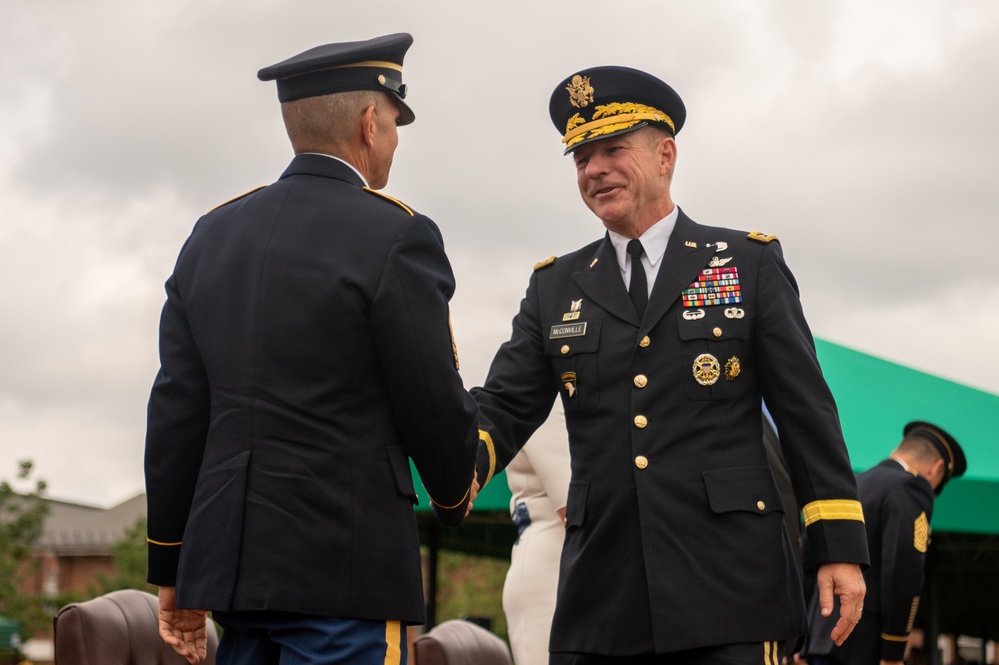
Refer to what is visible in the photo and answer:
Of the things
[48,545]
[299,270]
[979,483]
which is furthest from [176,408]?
[48,545]

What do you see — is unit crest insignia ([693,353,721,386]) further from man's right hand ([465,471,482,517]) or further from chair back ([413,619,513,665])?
chair back ([413,619,513,665])

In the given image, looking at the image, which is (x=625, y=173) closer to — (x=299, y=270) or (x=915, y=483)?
(x=299, y=270)

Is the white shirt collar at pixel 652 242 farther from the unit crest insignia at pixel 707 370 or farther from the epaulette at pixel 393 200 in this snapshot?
the epaulette at pixel 393 200

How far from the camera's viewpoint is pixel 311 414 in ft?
8.08

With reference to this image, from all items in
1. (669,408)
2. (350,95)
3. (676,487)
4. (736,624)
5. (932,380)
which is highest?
(932,380)

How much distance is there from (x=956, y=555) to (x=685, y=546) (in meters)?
13.3

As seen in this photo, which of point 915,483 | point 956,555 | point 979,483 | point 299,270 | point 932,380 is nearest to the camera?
point 299,270

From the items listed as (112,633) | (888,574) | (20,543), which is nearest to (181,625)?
(112,633)

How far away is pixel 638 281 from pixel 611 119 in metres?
0.47

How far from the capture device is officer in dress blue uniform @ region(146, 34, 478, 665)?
7.98ft

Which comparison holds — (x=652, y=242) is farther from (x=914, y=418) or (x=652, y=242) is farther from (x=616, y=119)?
(x=914, y=418)

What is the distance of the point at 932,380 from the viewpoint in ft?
37.4

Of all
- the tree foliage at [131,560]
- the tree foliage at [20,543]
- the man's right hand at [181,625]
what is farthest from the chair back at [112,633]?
the tree foliage at [131,560]

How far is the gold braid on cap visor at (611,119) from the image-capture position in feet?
11.6
